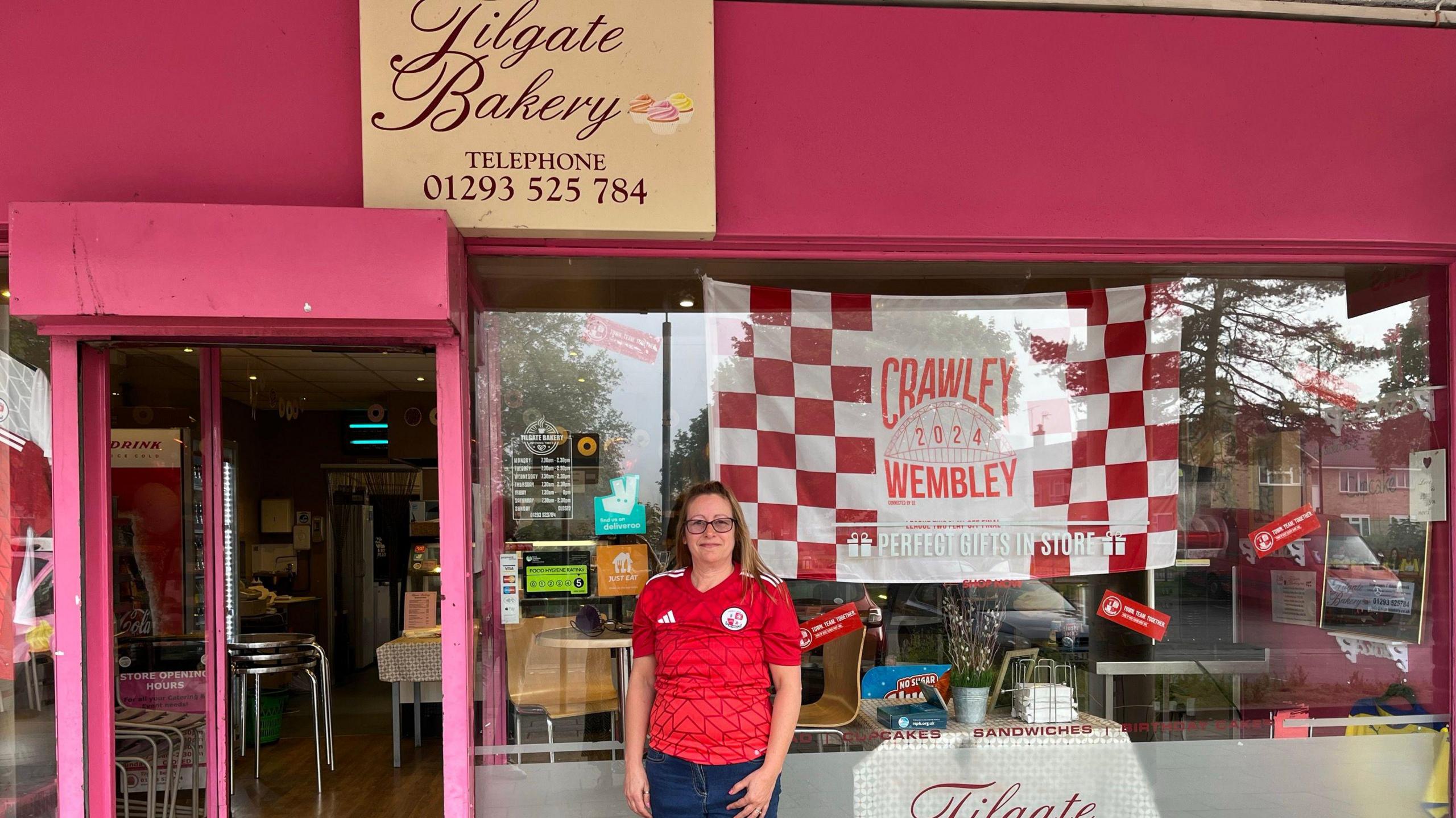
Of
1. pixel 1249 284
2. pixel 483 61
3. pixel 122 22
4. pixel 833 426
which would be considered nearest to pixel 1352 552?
pixel 1249 284

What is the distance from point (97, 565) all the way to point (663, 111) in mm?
2149

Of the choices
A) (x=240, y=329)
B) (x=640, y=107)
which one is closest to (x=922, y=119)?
(x=640, y=107)

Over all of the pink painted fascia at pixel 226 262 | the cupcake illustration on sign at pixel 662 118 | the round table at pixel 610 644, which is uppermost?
the cupcake illustration on sign at pixel 662 118

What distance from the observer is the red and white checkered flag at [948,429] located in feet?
11.3

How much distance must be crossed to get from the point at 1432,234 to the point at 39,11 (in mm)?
4439

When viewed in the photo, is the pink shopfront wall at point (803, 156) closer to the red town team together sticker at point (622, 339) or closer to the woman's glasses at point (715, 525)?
the red town team together sticker at point (622, 339)

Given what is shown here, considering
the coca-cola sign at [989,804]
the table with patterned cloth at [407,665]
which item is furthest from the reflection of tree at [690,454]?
the table with patterned cloth at [407,665]

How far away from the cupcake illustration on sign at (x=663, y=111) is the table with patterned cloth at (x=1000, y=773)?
2.09m

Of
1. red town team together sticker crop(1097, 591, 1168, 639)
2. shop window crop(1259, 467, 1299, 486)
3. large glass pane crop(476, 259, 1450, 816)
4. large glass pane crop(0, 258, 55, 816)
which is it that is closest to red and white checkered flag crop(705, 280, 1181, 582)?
large glass pane crop(476, 259, 1450, 816)

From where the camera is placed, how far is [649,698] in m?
2.73

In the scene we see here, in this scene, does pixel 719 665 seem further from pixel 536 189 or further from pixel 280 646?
pixel 280 646

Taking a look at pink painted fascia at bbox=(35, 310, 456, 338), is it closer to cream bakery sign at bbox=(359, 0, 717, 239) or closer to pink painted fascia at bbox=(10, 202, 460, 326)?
pink painted fascia at bbox=(10, 202, 460, 326)

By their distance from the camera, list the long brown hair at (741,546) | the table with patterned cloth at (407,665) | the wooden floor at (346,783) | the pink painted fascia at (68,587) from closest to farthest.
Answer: the long brown hair at (741,546) → the pink painted fascia at (68,587) → the wooden floor at (346,783) → the table with patterned cloth at (407,665)

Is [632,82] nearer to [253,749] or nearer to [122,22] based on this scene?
[122,22]
